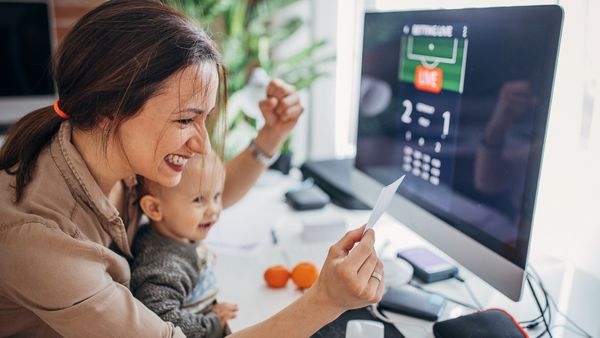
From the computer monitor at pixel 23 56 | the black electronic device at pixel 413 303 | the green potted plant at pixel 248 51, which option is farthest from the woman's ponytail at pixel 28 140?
the computer monitor at pixel 23 56

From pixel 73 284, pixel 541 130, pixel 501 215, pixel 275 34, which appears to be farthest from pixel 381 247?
pixel 275 34

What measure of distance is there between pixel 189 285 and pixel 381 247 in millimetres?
497

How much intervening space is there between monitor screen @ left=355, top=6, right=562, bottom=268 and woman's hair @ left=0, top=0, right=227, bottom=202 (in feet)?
1.39

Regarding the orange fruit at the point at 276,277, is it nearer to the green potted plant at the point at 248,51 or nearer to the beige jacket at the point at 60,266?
the beige jacket at the point at 60,266

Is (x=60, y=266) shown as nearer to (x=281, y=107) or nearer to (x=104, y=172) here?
(x=104, y=172)

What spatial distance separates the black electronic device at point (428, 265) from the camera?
1084 mm

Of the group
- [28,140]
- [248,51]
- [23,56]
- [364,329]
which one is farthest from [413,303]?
[23,56]

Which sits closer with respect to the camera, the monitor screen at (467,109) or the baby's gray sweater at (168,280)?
the monitor screen at (467,109)

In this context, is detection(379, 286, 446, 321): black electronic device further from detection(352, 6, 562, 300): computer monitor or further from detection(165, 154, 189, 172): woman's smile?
detection(165, 154, 189, 172): woman's smile

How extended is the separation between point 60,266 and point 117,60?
31cm

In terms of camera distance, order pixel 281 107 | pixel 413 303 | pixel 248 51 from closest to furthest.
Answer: pixel 413 303, pixel 281 107, pixel 248 51

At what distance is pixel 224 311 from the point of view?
96 centimetres

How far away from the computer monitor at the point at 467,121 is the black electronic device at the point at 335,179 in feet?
0.87

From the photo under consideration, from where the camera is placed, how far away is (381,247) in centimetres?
125
